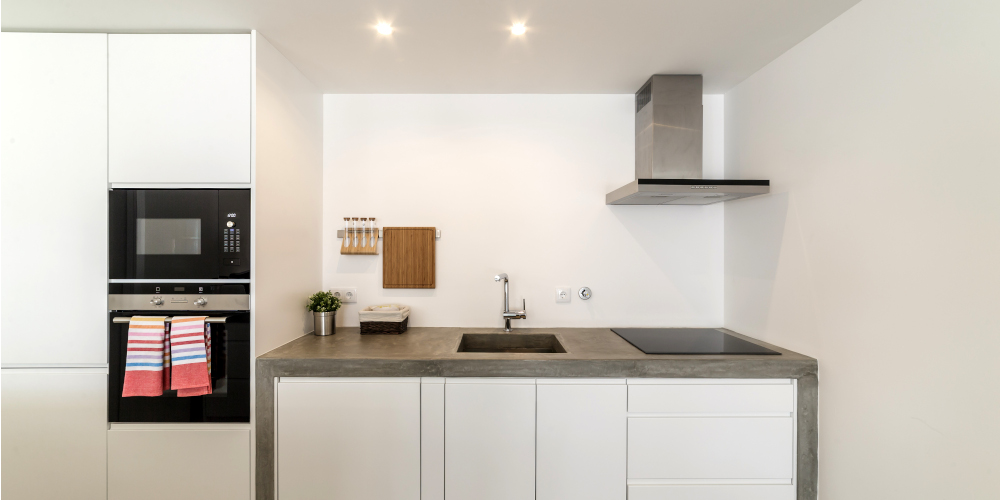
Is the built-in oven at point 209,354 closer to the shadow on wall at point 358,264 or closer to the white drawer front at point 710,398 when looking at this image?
the shadow on wall at point 358,264

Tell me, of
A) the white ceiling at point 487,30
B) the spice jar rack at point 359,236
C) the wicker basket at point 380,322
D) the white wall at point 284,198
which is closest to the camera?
the white ceiling at point 487,30

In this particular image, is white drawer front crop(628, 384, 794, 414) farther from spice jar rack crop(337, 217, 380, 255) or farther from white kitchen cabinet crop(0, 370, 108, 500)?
white kitchen cabinet crop(0, 370, 108, 500)

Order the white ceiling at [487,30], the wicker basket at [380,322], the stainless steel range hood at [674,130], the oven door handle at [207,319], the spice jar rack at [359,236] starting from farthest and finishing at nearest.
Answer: the spice jar rack at [359,236] < the wicker basket at [380,322] < the stainless steel range hood at [674,130] < the oven door handle at [207,319] < the white ceiling at [487,30]

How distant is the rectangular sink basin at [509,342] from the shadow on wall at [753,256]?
1.15 meters

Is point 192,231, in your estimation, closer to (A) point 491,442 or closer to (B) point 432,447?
(B) point 432,447

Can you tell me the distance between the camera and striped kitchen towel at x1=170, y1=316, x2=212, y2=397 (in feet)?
5.94

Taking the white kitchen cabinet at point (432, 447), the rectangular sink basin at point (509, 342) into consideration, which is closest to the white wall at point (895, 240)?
the rectangular sink basin at point (509, 342)

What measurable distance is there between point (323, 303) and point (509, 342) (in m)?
1.14

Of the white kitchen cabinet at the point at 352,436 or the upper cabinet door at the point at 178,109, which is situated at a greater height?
the upper cabinet door at the point at 178,109

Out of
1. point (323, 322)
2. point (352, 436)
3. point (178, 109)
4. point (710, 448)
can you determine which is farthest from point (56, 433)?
point (710, 448)

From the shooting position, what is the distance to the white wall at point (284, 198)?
77.4 inches

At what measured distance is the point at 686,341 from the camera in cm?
223

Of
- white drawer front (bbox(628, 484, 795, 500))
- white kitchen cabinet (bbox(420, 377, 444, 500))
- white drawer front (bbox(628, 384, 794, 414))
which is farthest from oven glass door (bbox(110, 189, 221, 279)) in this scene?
white drawer front (bbox(628, 484, 795, 500))

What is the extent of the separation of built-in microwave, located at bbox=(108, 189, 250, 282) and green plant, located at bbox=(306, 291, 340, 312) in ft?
1.74
